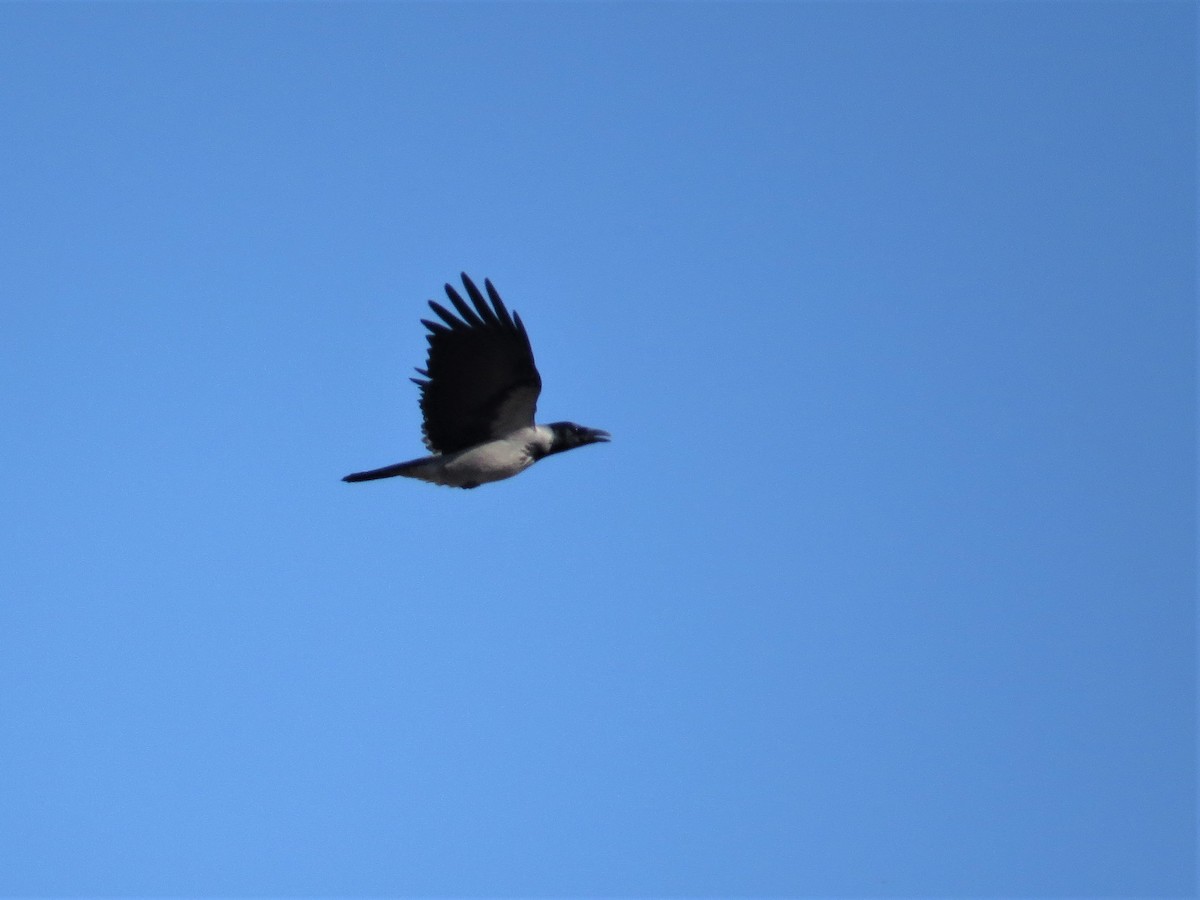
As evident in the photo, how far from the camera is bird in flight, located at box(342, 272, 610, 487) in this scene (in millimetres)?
19125

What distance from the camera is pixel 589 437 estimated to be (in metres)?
21.1

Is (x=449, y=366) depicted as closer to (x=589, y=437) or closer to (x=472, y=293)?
(x=472, y=293)

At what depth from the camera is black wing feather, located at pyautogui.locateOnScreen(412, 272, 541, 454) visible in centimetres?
1909

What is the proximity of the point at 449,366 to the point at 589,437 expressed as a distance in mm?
2531

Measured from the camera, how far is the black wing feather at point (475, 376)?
19094mm

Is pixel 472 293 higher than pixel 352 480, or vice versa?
pixel 472 293

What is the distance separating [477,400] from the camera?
19719 mm

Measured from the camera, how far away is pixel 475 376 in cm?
1950

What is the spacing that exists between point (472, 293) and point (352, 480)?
2.73 meters

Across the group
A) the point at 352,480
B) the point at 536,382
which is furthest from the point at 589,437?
the point at 352,480

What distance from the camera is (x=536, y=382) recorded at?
64.1 ft

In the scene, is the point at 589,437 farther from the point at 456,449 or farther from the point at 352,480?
the point at 352,480

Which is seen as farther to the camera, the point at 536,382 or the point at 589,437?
the point at 589,437

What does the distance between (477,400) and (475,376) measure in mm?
363
